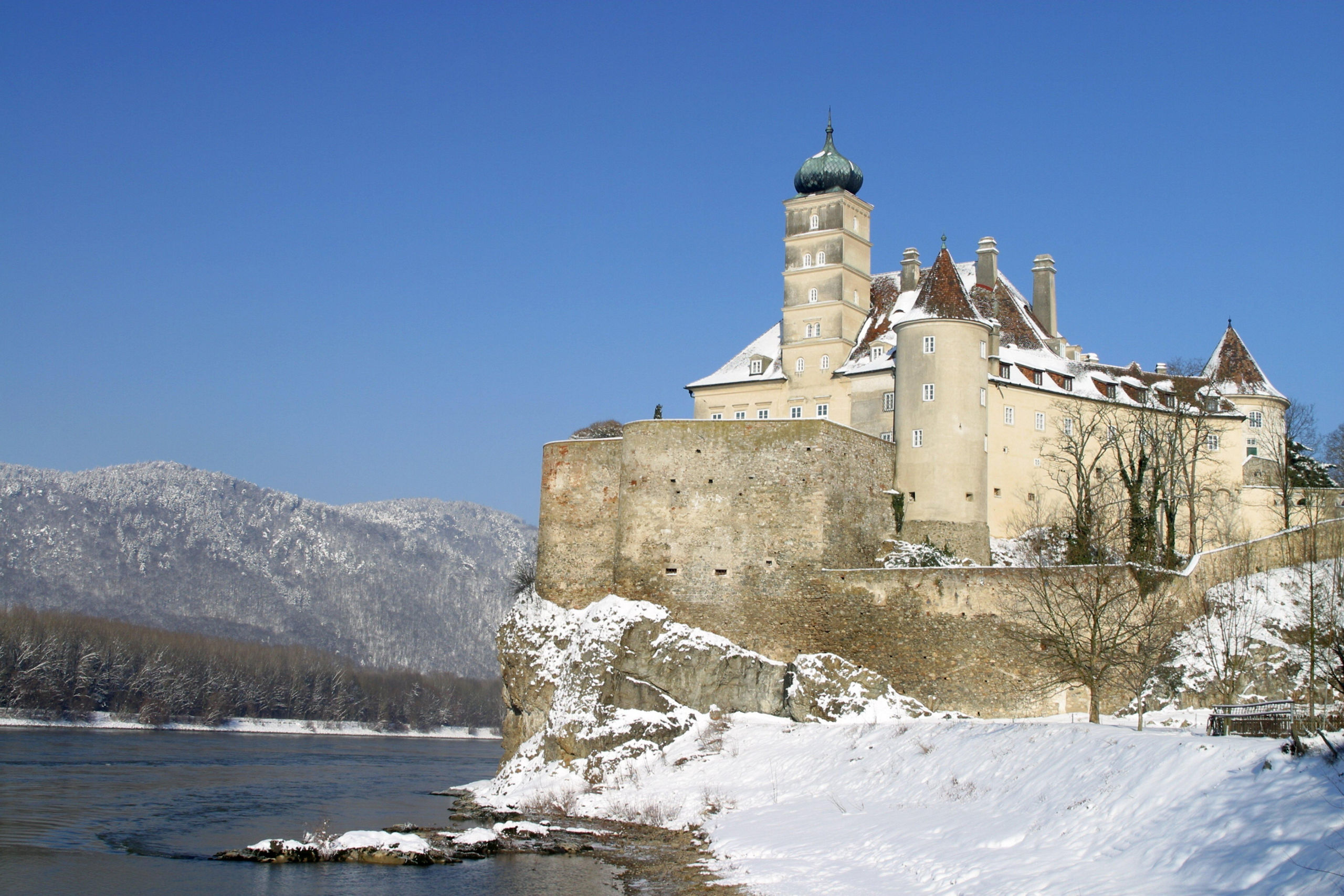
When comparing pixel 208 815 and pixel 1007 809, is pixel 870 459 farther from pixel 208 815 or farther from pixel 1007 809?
pixel 208 815

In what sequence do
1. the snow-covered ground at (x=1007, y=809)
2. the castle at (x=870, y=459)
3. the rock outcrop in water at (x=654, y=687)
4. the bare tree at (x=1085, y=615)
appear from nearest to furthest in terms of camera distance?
the snow-covered ground at (x=1007, y=809) → the bare tree at (x=1085, y=615) → the rock outcrop in water at (x=654, y=687) → the castle at (x=870, y=459)

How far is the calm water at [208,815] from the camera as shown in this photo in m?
27.9

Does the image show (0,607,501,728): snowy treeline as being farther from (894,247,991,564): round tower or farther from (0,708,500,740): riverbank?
(894,247,991,564): round tower

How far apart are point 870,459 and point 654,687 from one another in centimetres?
1181

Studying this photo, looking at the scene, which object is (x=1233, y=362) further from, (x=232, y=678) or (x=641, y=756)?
(x=232, y=678)

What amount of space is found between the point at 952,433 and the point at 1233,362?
19389 millimetres

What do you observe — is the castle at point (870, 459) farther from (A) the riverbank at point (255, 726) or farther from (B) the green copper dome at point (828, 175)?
(A) the riverbank at point (255, 726)

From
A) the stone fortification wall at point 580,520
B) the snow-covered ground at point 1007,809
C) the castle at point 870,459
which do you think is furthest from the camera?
the stone fortification wall at point 580,520

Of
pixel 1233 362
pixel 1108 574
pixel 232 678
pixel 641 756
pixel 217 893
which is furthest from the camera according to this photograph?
pixel 232 678

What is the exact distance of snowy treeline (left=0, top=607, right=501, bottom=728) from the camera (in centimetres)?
9925

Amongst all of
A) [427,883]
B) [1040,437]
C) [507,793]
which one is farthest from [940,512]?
[427,883]

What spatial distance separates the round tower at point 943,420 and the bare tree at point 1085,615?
25.8 feet

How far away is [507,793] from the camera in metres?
42.9

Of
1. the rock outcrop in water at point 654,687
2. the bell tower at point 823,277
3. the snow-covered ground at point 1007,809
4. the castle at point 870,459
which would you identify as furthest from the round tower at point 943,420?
the snow-covered ground at point 1007,809
